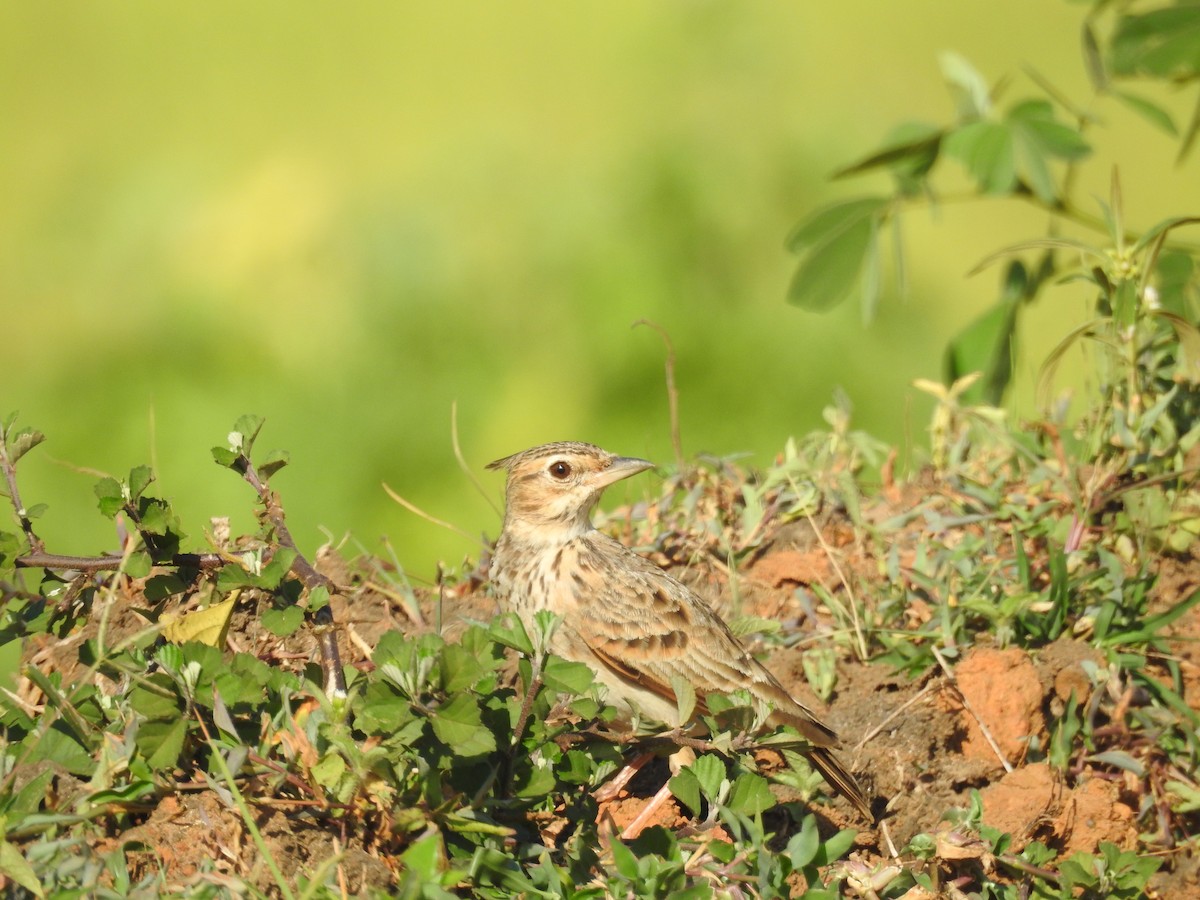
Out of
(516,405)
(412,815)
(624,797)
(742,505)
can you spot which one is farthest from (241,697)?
(516,405)

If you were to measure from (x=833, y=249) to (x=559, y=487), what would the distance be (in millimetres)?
1503

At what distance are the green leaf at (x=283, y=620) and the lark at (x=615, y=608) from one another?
2.78 feet

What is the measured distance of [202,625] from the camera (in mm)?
3055

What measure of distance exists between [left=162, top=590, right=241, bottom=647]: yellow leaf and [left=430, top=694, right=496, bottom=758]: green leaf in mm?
682

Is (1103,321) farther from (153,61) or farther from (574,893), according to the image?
(153,61)

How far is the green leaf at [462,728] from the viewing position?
→ 256 centimetres

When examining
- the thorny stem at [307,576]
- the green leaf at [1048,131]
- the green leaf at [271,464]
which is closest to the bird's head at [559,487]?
the thorny stem at [307,576]

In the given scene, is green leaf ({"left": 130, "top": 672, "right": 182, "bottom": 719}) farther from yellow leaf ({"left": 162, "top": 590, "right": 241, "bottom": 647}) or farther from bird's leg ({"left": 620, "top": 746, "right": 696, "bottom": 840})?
bird's leg ({"left": 620, "top": 746, "right": 696, "bottom": 840})

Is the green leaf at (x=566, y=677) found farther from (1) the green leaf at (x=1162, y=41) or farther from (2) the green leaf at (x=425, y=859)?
(1) the green leaf at (x=1162, y=41)

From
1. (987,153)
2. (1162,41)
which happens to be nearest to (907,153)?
(987,153)

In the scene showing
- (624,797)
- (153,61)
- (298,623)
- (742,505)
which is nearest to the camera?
(298,623)

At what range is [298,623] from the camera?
2936 millimetres

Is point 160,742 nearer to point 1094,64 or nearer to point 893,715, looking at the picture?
point 893,715

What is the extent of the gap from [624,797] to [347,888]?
1016mm
